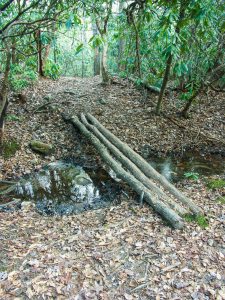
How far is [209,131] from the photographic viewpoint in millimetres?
9883

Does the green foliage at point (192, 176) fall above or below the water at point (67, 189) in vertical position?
above

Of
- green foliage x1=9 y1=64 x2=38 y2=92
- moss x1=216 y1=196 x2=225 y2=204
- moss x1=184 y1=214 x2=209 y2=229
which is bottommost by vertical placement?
moss x1=184 y1=214 x2=209 y2=229

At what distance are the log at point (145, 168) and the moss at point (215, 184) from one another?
1048 mm

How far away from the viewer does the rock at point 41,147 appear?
8344 mm

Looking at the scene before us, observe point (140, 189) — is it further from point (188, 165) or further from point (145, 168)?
point (188, 165)

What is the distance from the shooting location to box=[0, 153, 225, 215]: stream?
638 cm

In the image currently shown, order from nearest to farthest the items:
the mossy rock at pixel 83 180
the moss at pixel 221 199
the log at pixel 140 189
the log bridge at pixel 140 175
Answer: the log at pixel 140 189 < the log bridge at pixel 140 175 < the moss at pixel 221 199 < the mossy rock at pixel 83 180

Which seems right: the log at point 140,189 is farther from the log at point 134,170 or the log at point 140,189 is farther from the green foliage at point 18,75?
the green foliage at point 18,75

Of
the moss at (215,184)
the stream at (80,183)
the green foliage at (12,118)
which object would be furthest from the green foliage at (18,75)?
the moss at (215,184)

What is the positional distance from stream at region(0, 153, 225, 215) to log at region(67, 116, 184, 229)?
46 centimetres

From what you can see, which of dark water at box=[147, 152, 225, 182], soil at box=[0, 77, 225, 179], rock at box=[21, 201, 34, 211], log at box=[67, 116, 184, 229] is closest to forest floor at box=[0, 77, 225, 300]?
rock at box=[21, 201, 34, 211]

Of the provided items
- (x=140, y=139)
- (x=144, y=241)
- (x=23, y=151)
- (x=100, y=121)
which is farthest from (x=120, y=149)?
(x=144, y=241)

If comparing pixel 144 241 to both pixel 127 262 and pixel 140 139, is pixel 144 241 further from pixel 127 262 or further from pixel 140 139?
pixel 140 139

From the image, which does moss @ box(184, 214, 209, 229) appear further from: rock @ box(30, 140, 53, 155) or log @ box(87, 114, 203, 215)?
rock @ box(30, 140, 53, 155)
